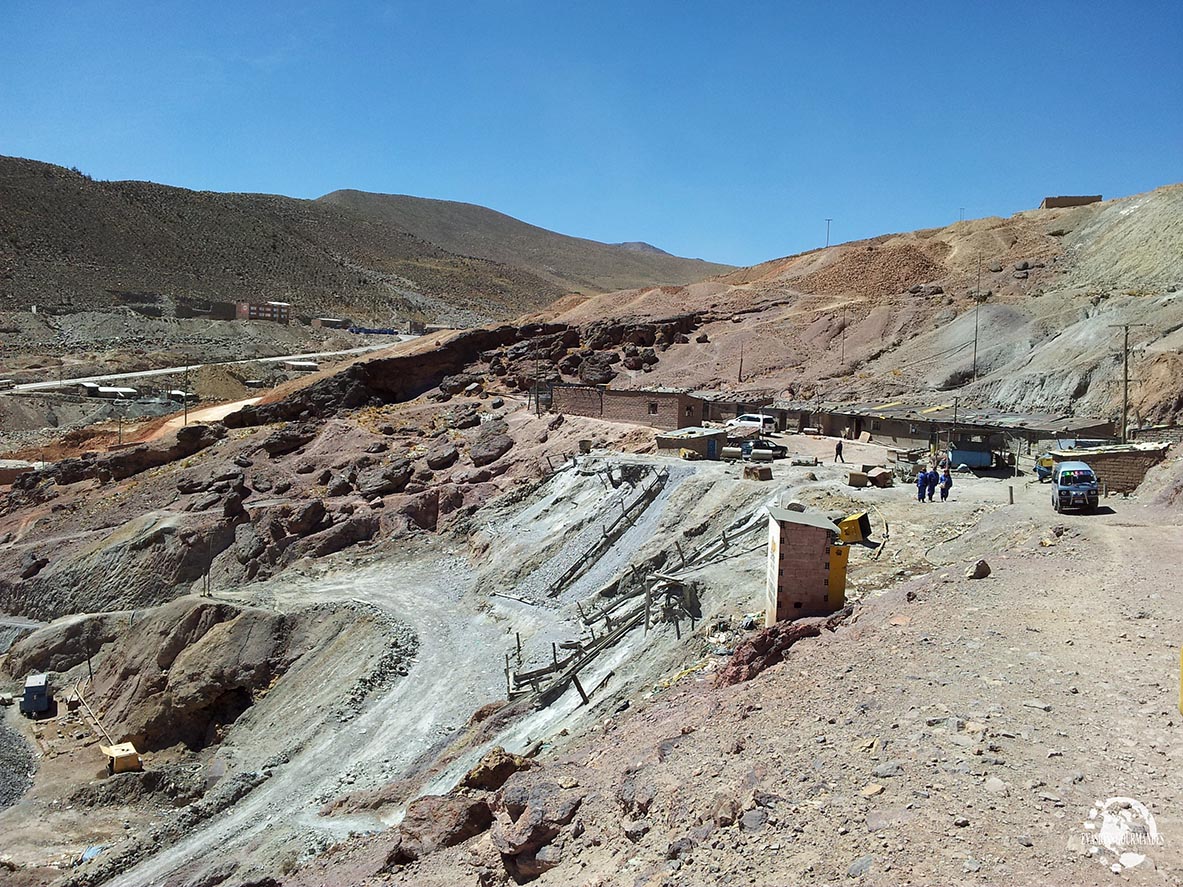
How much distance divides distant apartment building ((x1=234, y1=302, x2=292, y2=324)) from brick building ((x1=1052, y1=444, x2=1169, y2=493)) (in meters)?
71.2

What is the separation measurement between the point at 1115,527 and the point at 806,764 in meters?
10.2

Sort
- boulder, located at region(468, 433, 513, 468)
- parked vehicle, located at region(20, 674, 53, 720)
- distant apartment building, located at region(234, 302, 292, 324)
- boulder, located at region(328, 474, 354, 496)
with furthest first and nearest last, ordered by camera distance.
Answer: distant apartment building, located at region(234, 302, 292, 324) < boulder, located at region(468, 433, 513, 468) < boulder, located at region(328, 474, 354, 496) < parked vehicle, located at region(20, 674, 53, 720)

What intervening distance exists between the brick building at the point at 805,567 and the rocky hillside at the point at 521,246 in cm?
13464

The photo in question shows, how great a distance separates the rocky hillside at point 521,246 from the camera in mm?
160500

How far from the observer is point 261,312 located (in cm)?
8219

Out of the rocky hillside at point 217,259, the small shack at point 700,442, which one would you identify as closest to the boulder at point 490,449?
the small shack at point 700,442

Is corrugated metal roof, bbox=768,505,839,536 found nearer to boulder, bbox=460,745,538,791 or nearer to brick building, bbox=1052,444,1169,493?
boulder, bbox=460,745,538,791

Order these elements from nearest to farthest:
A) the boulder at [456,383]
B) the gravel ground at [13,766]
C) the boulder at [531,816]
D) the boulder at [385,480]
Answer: the boulder at [531,816]
the gravel ground at [13,766]
the boulder at [385,480]
the boulder at [456,383]

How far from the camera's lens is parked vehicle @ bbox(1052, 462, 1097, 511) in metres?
18.4

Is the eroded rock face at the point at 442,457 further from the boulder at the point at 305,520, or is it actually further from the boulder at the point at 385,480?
the boulder at the point at 305,520

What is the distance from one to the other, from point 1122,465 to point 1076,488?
3298 millimetres

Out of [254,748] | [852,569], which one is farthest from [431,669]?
[852,569]

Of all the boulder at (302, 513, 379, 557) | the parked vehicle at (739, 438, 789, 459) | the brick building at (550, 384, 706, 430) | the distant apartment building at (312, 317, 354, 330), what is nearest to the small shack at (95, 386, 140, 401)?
the distant apartment building at (312, 317, 354, 330)

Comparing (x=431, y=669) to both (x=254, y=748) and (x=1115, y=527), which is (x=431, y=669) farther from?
(x=1115, y=527)
